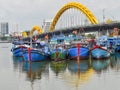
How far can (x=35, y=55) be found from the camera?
5119cm

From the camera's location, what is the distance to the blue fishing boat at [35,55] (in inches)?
1993

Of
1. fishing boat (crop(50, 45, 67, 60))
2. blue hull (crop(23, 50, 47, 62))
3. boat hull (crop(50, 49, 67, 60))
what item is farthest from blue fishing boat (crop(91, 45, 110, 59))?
blue hull (crop(23, 50, 47, 62))

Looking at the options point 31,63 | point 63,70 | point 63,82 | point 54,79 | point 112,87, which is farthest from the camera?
point 31,63

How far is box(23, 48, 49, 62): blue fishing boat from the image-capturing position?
1993 inches

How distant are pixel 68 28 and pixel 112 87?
107239 mm

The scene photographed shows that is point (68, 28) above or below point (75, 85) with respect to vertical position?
above

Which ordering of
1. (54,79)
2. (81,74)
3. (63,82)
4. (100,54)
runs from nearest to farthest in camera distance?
1. (63,82)
2. (54,79)
3. (81,74)
4. (100,54)

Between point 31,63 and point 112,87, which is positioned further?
point 31,63

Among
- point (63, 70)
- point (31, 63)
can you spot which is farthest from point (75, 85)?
point (31, 63)

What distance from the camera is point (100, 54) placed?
179 feet

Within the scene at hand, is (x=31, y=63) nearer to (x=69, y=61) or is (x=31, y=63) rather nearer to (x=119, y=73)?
(x=69, y=61)

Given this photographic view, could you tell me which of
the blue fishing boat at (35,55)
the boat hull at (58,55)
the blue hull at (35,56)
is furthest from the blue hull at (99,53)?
the blue hull at (35,56)

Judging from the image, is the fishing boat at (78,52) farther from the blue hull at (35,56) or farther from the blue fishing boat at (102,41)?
the blue fishing boat at (102,41)

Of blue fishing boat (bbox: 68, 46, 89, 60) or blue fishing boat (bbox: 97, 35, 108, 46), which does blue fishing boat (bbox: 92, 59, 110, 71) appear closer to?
blue fishing boat (bbox: 68, 46, 89, 60)
